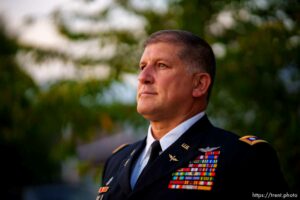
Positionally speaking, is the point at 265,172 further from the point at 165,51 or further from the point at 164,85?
the point at 165,51

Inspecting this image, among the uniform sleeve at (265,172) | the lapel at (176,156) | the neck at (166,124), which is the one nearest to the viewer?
the uniform sleeve at (265,172)

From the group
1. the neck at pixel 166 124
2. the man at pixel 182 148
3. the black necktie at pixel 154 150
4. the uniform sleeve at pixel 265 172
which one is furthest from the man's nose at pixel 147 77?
the uniform sleeve at pixel 265 172

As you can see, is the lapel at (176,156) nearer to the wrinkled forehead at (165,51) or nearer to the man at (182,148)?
the man at (182,148)

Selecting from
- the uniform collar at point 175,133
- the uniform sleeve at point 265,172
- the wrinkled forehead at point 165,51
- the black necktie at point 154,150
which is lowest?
the uniform sleeve at point 265,172

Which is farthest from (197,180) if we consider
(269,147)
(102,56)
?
(102,56)

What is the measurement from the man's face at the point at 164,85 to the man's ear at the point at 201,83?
5cm

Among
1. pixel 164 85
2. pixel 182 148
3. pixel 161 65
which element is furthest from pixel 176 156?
pixel 161 65

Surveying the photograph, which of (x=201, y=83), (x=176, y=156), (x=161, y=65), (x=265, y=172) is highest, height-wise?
(x=161, y=65)

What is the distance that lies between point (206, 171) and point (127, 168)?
0.55m

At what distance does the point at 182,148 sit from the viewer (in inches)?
101

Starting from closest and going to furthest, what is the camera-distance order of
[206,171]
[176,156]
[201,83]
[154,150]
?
[206,171]
[176,156]
[154,150]
[201,83]

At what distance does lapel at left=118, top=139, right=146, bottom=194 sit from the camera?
2539 mm

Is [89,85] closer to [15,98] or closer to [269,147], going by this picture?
[15,98]

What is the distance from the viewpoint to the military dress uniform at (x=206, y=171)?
2.26 meters
